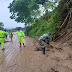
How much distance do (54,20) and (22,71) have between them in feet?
21.4

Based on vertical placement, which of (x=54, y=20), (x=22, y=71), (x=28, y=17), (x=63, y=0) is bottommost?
(x=22, y=71)

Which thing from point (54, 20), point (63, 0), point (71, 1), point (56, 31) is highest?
point (63, 0)

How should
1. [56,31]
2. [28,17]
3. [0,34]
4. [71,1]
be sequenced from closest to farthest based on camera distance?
[0,34] → [71,1] → [56,31] → [28,17]

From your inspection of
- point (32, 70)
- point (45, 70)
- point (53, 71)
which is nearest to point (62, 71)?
point (53, 71)

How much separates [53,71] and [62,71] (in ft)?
1.05

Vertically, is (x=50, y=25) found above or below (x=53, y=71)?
above

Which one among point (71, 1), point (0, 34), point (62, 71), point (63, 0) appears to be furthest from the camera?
point (63, 0)

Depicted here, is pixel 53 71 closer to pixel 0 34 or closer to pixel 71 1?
pixel 0 34

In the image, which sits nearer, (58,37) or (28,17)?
(58,37)

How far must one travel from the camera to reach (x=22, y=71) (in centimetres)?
299

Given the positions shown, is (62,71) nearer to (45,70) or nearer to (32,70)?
(45,70)

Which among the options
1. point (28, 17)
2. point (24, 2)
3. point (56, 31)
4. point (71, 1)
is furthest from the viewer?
point (28, 17)

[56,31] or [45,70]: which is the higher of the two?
[56,31]

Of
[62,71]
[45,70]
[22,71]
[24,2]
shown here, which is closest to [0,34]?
[22,71]
